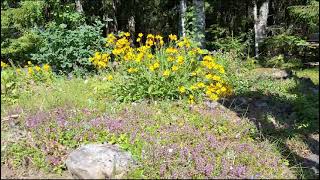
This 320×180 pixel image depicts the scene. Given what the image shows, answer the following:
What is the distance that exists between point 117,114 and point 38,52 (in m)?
4.49

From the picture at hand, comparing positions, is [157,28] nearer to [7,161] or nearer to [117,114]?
[117,114]

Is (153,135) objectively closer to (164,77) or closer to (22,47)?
(164,77)

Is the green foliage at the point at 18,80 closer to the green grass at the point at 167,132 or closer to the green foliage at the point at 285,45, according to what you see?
the green grass at the point at 167,132

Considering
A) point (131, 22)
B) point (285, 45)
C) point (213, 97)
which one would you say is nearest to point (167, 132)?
point (213, 97)

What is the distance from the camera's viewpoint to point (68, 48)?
1004 cm

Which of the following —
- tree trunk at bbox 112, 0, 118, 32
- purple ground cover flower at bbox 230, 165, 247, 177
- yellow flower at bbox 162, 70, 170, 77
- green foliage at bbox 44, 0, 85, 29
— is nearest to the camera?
purple ground cover flower at bbox 230, 165, 247, 177

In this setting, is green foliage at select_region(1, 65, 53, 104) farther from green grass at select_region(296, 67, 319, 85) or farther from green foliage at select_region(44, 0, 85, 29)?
green grass at select_region(296, 67, 319, 85)

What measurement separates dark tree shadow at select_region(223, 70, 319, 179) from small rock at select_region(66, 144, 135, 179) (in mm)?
2406

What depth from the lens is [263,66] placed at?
13.6 metres

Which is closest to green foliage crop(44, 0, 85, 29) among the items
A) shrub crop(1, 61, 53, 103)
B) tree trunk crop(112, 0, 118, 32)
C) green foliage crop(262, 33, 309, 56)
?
shrub crop(1, 61, 53, 103)

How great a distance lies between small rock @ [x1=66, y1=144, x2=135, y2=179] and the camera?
205 inches

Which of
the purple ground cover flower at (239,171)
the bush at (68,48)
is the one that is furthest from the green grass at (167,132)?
the bush at (68,48)

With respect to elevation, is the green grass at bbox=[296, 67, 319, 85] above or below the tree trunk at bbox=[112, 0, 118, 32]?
below

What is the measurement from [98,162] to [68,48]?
5322mm
